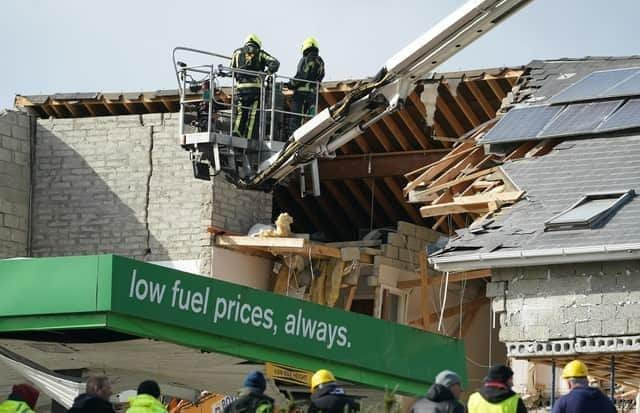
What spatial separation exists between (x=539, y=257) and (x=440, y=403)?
8.14 meters

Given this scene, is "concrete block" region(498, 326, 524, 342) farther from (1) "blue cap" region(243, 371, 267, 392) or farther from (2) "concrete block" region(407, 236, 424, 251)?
(1) "blue cap" region(243, 371, 267, 392)

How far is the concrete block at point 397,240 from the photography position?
3033cm

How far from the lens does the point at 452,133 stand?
30.4 metres

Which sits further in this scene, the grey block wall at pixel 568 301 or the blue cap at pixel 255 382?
the grey block wall at pixel 568 301

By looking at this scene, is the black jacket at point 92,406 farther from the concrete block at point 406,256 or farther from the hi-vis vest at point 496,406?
the concrete block at point 406,256

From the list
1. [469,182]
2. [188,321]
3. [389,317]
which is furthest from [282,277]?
[188,321]

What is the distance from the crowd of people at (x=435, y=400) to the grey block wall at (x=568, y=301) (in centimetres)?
728

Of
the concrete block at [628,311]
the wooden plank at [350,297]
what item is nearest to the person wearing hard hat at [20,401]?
the concrete block at [628,311]

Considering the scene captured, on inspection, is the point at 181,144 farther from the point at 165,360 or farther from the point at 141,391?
the point at 141,391

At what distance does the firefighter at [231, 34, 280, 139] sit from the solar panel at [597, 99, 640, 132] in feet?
19.7

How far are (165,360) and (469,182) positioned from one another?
6.41 m

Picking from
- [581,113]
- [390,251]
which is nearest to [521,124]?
[581,113]

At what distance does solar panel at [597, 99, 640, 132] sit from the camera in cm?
2522

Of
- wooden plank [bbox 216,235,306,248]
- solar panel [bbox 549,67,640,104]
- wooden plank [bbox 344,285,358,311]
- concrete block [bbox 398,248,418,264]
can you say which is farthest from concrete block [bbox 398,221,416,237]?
solar panel [bbox 549,67,640,104]
